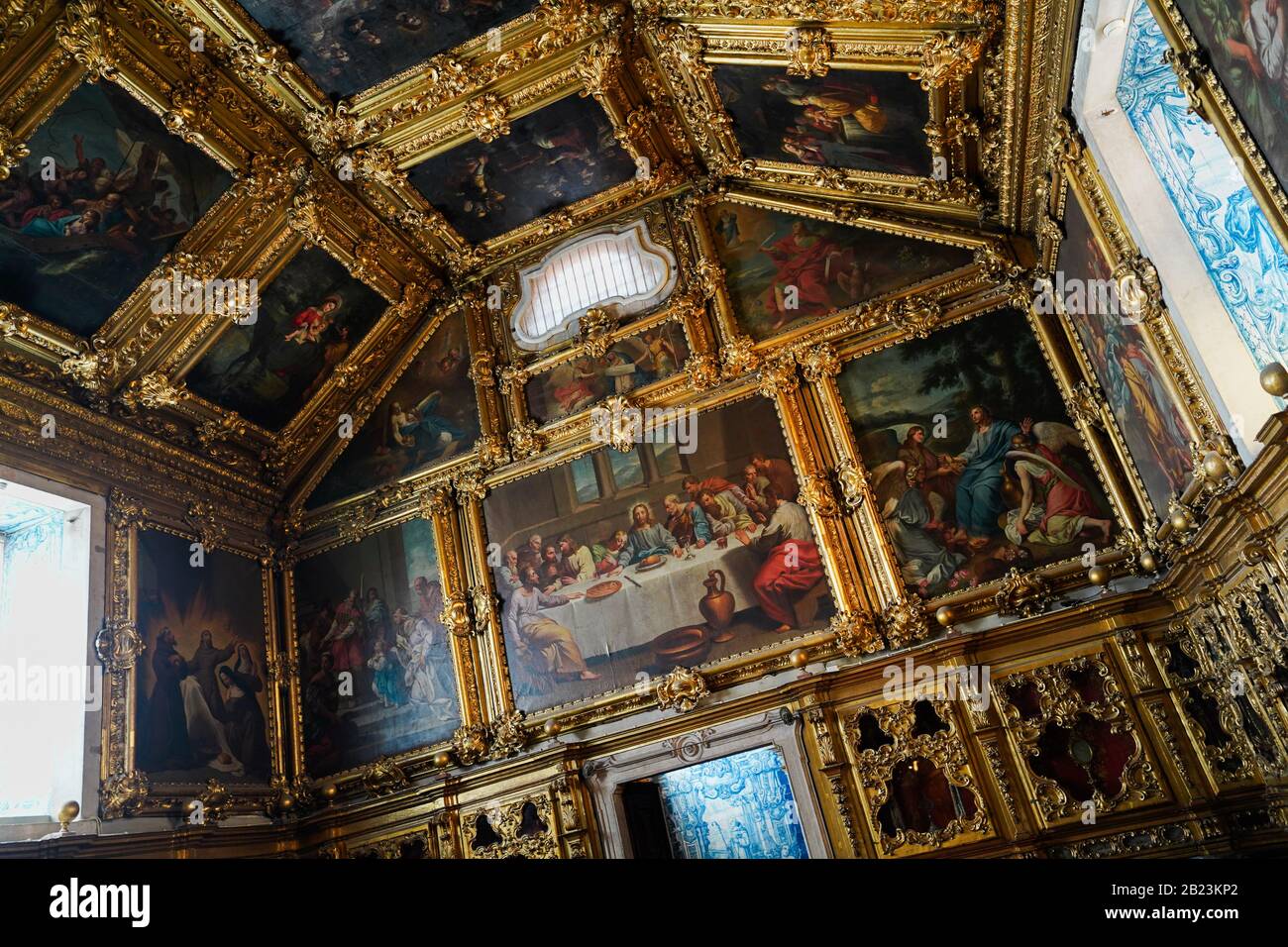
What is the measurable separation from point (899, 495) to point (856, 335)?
214 centimetres

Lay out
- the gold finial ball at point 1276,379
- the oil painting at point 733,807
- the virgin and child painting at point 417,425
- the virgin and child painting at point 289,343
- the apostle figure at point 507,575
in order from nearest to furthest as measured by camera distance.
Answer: the gold finial ball at point 1276,379, the oil painting at point 733,807, the apostle figure at point 507,575, the virgin and child painting at point 289,343, the virgin and child painting at point 417,425

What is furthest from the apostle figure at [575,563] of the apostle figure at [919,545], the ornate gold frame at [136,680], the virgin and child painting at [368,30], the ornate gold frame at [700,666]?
the virgin and child painting at [368,30]

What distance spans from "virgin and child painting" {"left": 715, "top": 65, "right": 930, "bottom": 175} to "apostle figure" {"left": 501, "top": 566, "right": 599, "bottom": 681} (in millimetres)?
6327

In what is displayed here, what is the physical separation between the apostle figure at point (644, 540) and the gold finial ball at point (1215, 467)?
582 centimetres

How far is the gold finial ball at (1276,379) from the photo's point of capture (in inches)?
200

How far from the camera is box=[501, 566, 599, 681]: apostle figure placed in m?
11.1

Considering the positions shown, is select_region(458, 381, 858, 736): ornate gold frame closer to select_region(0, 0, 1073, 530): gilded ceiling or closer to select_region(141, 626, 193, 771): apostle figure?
select_region(0, 0, 1073, 530): gilded ceiling

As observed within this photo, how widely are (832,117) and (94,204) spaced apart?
8.22 meters

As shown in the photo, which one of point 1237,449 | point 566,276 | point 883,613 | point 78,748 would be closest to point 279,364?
point 566,276

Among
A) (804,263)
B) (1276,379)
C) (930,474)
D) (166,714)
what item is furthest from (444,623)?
(1276,379)

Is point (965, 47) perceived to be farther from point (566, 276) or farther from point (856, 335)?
point (566, 276)

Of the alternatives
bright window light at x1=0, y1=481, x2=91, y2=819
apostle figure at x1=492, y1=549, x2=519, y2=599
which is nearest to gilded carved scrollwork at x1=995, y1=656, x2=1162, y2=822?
apostle figure at x1=492, y1=549, x2=519, y2=599

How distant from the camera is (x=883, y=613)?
9875mm

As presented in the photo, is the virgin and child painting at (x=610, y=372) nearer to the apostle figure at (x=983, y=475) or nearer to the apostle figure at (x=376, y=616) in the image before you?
the apostle figure at (x=376, y=616)
